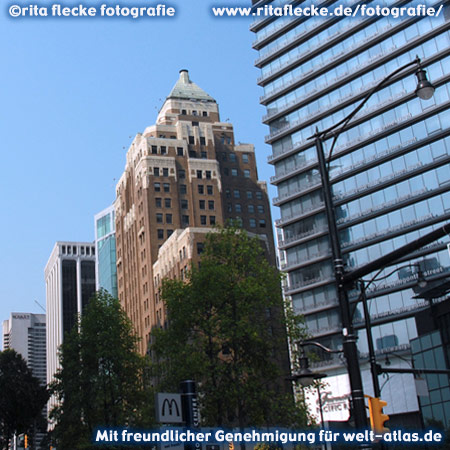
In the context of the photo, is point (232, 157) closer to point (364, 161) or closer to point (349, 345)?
point (364, 161)

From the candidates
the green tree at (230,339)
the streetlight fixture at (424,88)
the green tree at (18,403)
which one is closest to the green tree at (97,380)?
the green tree at (230,339)

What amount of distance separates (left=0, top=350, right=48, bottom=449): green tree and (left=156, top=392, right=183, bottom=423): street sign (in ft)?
221

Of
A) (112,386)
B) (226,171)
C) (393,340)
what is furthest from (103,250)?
(112,386)

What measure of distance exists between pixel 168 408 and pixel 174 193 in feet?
359

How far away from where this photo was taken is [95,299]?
60.7m

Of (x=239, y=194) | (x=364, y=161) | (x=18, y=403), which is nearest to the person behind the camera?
(x=18, y=403)

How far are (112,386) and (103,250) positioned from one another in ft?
432

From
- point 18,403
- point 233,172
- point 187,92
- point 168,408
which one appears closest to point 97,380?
point 18,403

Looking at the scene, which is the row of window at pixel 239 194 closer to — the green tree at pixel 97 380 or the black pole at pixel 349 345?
the green tree at pixel 97 380

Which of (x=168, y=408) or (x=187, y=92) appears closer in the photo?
(x=168, y=408)

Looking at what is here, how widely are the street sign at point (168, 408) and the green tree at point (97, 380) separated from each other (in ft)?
135

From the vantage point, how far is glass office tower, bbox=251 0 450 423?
256 ft

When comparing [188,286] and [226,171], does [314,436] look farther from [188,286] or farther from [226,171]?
[226,171]

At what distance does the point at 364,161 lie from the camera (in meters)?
84.9
